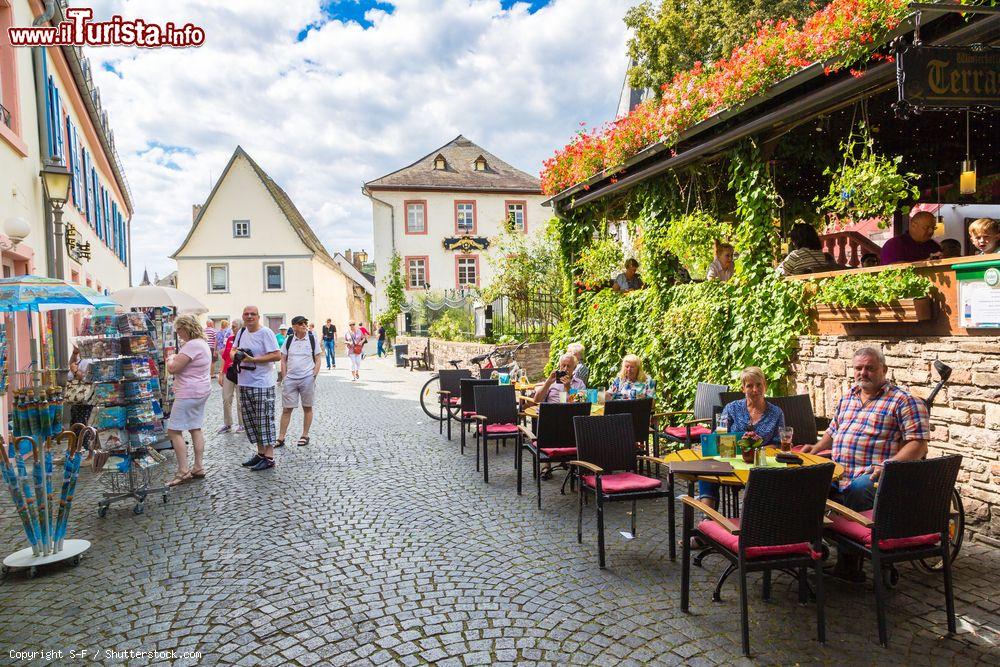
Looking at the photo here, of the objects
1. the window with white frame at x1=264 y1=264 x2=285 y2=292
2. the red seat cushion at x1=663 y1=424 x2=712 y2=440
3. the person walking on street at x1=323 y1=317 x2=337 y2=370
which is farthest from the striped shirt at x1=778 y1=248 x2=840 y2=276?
the window with white frame at x1=264 y1=264 x2=285 y2=292

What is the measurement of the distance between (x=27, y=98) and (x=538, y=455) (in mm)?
9716

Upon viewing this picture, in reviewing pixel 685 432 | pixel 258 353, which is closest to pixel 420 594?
pixel 685 432

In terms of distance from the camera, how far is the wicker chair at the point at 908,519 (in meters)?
3.26

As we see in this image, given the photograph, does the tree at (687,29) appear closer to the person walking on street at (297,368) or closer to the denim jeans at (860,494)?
the person walking on street at (297,368)

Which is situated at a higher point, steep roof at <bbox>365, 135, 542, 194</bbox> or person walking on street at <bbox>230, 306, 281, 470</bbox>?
steep roof at <bbox>365, 135, 542, 194</bbox>

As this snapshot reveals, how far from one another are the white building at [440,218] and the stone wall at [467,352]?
6877 millimetres

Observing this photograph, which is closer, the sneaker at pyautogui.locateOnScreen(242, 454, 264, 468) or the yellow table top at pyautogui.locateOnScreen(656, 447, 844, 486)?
the yellow table top at pyautogui.locateOnScreen(656, 447, 844, 486)

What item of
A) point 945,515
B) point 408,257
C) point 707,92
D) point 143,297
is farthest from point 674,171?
point 408,257

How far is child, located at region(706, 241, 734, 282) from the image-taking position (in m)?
8.17

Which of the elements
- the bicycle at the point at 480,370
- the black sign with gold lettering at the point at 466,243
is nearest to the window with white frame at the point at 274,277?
the black sign with gold lettering at the point at 466,243

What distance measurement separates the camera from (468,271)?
33.7 meters

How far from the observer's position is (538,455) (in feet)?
19.6

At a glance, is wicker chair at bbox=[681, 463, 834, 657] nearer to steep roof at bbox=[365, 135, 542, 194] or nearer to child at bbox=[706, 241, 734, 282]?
child at bbox=[706, 241, 734, 282]

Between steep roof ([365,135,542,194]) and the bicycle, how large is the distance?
62.1ft
